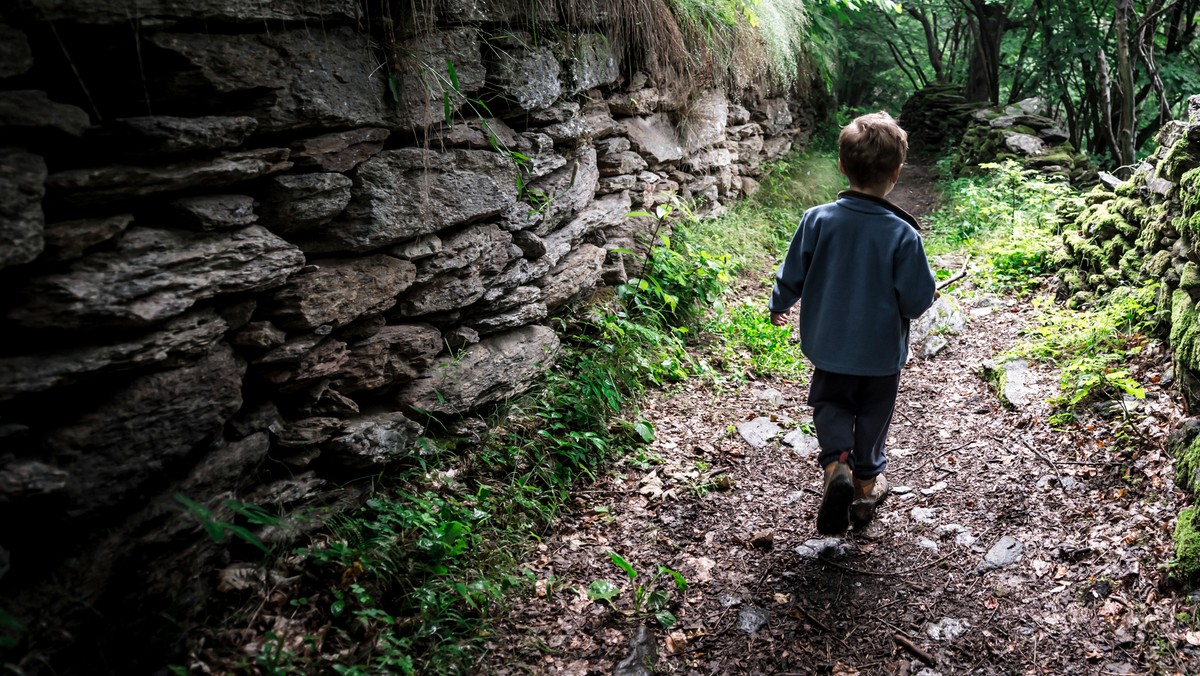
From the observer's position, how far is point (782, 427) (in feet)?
14.6

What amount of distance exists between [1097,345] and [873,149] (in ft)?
7.78

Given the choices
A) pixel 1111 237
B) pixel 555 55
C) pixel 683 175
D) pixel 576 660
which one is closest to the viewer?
pixel 576 660

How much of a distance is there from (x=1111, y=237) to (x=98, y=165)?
599cm

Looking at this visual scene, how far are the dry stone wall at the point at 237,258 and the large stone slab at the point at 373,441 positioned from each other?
0.01 metres

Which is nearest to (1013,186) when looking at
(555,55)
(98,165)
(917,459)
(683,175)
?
(683,175)

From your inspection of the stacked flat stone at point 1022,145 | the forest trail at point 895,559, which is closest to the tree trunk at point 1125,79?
the stacked flat stone at point 1022,145

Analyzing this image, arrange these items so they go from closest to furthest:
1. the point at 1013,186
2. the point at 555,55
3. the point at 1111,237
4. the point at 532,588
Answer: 1. the point at 532,588
2. the point at 555,55
3. the point at 1111,237
4. the point at 1013,186

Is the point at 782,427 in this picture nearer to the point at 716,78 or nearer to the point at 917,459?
the point at 917,459

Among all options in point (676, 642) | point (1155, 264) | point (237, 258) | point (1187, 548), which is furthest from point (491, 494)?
point (1155, 264)

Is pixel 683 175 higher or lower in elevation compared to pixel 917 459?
higher

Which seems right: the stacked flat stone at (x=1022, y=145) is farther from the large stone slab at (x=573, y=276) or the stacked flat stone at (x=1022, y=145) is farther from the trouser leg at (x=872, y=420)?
the trouser leg at (x=872, y=420)

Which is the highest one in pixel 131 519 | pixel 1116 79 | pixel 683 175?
pixel 1116 79

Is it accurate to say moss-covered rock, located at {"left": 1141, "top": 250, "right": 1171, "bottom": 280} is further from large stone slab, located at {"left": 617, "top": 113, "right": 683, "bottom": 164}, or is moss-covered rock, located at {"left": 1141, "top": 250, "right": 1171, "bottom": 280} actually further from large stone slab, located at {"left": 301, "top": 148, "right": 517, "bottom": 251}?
large stone slab, located at {"left": 301, "top": 148, "right": 517, "bottom": 251}

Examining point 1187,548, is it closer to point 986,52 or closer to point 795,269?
point 795,269
